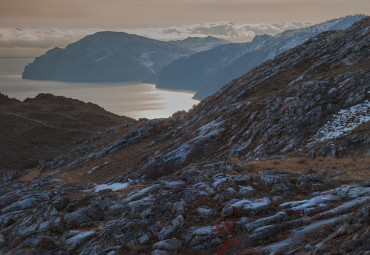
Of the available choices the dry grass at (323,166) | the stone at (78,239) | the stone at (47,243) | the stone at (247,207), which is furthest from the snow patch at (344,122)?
the stone at (47,243)

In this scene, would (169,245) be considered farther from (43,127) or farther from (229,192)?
(43,127)

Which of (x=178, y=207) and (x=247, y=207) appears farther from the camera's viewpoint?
(x=178, y=207)

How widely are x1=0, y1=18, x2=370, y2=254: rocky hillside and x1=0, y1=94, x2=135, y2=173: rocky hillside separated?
2705 centimetres

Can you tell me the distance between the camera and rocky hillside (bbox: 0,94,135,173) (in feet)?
200

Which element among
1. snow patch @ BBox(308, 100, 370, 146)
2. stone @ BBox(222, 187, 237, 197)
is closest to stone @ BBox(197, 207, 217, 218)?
stone @ BBox(222, 187, 237, 197)

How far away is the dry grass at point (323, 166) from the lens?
18.0 m

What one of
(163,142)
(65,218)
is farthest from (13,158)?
(65,218)

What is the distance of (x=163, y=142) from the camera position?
1617 inches

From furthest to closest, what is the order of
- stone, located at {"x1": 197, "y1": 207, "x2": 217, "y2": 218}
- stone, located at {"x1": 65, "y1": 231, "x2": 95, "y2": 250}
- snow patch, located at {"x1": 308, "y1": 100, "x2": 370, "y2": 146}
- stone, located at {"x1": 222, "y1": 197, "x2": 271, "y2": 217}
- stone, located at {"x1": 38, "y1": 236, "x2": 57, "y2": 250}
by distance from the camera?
1. snow patch, located at {"x1": 308, "y1": 100, "x2": 370, "y2": 146}
2. stone, located at {"x1": 65, "y1": 231, "x2": 95, "y2": 250}
3. stone, located at {"x1": 38, "y1": 236, "x2": 57, "y2": 250}
4. stone, located at {"x1": 197, "y1": 207, "x2": 217, "y2": 218}
5. stone, located at {"x1": 222, "y1": 197, "x2": 271, "y2": 217}

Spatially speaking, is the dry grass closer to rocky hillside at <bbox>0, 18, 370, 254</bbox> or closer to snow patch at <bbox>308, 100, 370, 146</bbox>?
rocky hillside at <bbox>0, 18, 370, 254</bbox>

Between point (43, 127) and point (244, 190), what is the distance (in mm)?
71903

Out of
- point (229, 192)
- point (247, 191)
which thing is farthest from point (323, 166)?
point (229, 192)

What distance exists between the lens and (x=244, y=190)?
16281 millimetres

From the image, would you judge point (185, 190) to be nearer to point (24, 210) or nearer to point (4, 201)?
point (24, 210)
